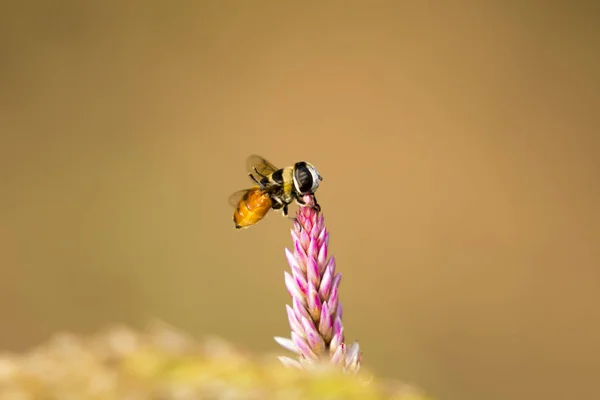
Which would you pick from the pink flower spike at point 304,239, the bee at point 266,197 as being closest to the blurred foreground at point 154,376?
the pink flower spike at point 304,239

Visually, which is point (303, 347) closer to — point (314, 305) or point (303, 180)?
point (314, 305)

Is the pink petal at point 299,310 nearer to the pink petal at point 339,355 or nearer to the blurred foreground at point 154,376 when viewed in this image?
the pink petal at point 339,355

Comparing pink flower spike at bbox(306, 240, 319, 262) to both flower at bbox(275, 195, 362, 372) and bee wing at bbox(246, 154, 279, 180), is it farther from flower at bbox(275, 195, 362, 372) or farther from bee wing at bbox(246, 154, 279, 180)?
bee wing at bbox(246, 154, 279, 180)

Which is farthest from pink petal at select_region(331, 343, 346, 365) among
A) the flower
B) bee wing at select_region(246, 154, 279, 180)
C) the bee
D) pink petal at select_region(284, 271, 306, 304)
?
bee wing at select_region(246, 154, 279, 180)

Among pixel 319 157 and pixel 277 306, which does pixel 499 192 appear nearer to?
pixel 319 157

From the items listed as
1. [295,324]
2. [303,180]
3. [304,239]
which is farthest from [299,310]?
[303,180]
